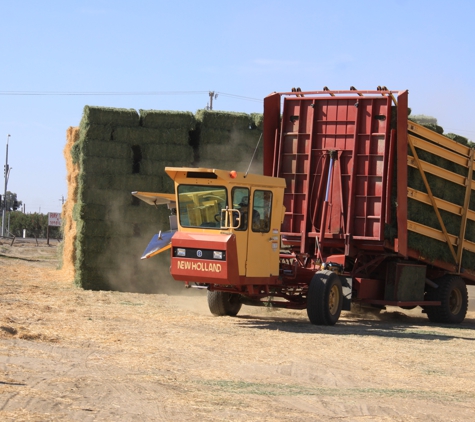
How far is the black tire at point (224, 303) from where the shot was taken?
15625mm

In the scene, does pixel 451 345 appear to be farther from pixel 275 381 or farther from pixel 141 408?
pixel 141 408

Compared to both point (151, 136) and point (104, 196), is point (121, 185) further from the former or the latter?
point (151, 136)

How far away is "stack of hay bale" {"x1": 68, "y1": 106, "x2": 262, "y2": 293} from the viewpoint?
20.4 meters

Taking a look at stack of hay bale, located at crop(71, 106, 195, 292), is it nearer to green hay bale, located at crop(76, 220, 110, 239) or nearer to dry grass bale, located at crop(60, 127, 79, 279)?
green hay bale, located at crop(76, 220, 110, 239)

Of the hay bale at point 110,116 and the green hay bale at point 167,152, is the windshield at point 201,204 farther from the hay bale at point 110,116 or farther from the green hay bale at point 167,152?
the hay bale at point 110,116

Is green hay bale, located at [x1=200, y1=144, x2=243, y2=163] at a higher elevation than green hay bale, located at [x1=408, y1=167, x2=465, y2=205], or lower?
higher

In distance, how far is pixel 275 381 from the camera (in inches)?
348

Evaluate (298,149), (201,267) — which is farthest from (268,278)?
(298,149)

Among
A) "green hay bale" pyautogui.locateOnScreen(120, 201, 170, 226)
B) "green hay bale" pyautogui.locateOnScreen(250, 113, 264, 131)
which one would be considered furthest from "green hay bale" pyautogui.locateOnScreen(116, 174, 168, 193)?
"green hay bale" pyautogui.locateOnScreen(250, 113, 264, 131)

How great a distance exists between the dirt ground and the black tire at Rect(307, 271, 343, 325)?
0.26 m

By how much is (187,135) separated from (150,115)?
104cm

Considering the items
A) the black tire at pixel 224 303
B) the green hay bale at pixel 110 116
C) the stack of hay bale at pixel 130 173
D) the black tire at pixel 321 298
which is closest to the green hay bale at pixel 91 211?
the stack of hay bale at pixel 130 173

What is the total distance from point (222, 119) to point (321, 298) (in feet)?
25.6

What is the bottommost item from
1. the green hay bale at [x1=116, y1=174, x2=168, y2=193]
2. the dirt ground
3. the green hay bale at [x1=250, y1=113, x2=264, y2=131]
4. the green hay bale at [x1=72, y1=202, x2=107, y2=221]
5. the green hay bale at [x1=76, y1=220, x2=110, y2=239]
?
the dirt ground
